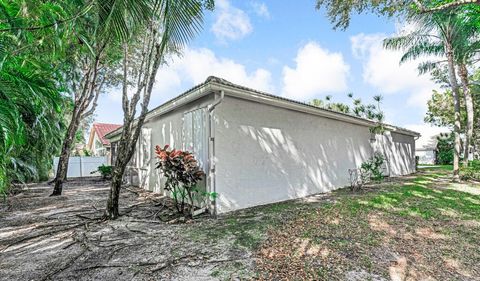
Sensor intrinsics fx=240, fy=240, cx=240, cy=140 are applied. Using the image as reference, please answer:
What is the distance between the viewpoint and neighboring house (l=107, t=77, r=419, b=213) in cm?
596

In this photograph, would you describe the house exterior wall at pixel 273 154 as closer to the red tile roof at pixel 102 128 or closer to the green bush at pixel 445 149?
the red tile roof at pixel 102 128

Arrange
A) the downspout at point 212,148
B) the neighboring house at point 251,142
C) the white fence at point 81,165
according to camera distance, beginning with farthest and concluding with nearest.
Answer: the white fence at point 81,165
the neighboring house at point 251,142
the downspout at point 212,148

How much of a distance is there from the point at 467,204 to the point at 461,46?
7.77m

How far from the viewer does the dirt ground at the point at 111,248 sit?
3.17m

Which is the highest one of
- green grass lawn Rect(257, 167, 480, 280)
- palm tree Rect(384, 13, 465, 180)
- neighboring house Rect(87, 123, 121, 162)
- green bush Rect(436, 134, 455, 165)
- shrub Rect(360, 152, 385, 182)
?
palm tree Rect(384, 13, 465, 180)

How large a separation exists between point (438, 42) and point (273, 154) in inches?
434

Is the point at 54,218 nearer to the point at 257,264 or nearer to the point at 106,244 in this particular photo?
the point at 106,244

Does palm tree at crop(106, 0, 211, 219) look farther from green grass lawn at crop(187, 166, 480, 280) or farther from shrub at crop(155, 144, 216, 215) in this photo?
green grass lawn at crop(187, 166, 480, 280)

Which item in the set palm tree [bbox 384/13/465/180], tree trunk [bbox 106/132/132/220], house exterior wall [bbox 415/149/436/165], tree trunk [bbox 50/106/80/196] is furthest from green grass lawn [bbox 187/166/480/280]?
house exterior wall [bbox 415/149/436/165]

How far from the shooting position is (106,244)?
4145 mm

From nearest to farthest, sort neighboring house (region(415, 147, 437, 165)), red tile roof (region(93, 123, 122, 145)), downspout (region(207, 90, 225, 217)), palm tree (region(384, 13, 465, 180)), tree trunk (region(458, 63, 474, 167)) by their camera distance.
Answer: downspout (region(207, 90, 225, 217)) < palm tree (region(384, 13, 465, 180)) < tree trunk (region(458, 63, 474, 167)) < red tile roof (region(93, 123, 122, 145)) < neighboring house (region(415, 147, 437, 165))

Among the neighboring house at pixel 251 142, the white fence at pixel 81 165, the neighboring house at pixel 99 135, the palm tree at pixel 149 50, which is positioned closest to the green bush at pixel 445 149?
the neighboring house at pixel 251 142

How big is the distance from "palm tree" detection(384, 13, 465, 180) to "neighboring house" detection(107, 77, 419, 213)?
4.83m

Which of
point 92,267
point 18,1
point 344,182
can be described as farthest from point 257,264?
point 344,182
